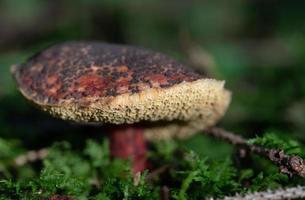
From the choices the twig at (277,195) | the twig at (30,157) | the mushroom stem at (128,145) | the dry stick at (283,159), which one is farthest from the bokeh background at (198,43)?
the twig at (277,195)

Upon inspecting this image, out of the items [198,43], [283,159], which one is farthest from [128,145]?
[198,43]

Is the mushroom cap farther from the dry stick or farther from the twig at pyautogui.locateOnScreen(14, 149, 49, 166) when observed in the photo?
the twig at pyautogui.locateOnScreen(14, 149, 49, 166)

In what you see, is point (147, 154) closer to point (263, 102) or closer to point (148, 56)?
point (148, 56)

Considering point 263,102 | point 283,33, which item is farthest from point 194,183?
point 283,33

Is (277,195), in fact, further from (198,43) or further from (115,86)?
(198,43)

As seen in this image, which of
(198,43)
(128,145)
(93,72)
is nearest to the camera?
(93,72)

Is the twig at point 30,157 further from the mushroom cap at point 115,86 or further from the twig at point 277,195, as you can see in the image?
the twig at point 277,195
